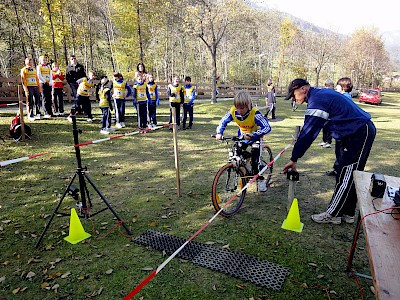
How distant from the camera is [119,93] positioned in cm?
1109

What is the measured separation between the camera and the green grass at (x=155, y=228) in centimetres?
320

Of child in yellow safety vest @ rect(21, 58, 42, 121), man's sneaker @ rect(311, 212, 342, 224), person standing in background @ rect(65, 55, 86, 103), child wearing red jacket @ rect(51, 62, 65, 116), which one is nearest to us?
man's sneaker @ rect(311, 212, 342, 224)

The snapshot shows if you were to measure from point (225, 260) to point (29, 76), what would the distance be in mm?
10251

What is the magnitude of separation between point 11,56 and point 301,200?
96.7ft

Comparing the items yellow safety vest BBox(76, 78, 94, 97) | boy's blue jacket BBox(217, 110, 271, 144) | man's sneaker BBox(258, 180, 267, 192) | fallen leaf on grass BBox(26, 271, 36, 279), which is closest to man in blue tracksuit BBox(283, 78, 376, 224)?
boy's blue jacket BBox(217, 110, 271, 144)

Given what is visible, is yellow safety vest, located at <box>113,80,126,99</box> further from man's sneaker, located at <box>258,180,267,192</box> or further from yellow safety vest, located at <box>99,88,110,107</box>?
man's sneaker, located at <box>258,180,267,192</box>

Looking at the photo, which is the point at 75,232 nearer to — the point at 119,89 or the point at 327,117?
the point at 327,117

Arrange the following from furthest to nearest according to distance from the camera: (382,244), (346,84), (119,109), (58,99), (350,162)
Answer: (58,99), (119,109), (346,84), (350,162), (382,244)

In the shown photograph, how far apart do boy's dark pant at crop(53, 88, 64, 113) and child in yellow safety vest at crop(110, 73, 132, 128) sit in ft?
9.42

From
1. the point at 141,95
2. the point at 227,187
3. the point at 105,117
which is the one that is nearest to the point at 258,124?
the point at 227,187

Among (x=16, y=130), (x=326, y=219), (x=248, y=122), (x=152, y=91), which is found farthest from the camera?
(x=152, y=91)

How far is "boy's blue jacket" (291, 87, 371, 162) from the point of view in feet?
12.4

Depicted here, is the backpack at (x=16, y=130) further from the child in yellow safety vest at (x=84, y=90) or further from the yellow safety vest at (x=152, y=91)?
the yellow safety vest at (x=152, y=91)

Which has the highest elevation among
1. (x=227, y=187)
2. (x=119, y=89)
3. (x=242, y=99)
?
(x=119, y=89)
